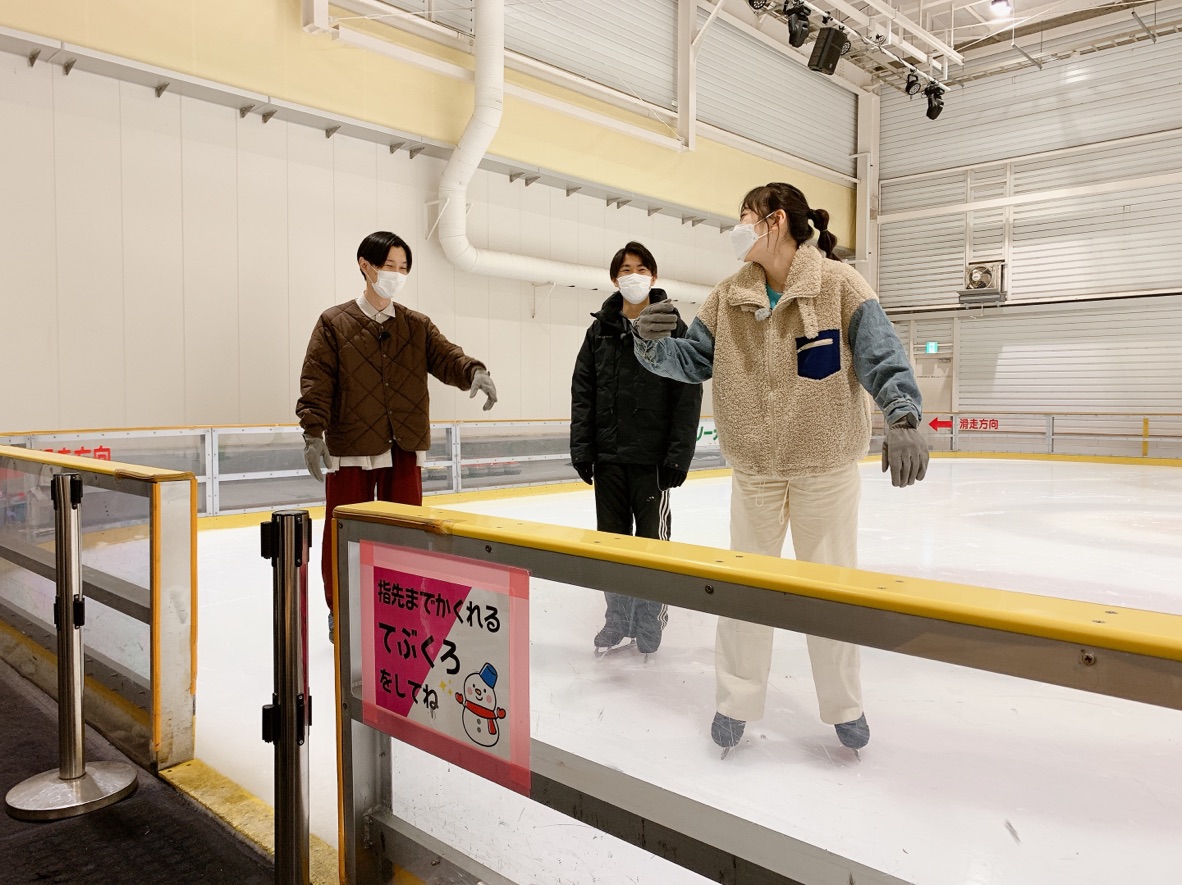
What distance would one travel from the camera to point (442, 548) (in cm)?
140

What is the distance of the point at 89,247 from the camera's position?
24.8ft

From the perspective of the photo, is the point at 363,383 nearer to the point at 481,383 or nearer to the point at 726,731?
the point at 481,383

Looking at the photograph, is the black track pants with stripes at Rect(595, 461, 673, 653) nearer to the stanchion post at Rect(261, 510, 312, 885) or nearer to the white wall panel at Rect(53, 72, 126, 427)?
the stanchion post at Rect(261, 510, 312, 885)

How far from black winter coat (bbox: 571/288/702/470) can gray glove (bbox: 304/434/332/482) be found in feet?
2.94

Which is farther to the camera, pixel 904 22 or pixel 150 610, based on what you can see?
pixel 904 22

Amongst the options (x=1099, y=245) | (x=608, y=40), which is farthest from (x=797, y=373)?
(x=1099, y=245)

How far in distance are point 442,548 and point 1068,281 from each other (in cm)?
1716

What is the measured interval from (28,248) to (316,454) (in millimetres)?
5894

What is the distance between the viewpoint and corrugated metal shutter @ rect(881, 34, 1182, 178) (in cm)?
1471

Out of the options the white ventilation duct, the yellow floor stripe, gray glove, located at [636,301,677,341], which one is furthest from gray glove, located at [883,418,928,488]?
the white ventilation duct

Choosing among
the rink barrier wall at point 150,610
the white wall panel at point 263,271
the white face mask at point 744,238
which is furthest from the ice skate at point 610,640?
the white wall panel at point 263,271

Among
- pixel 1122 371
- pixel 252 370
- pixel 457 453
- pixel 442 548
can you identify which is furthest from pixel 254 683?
pixel 1122 371

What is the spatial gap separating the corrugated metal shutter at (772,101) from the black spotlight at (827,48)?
6.79ft

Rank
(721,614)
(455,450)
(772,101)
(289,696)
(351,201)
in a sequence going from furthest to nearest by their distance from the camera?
(772,101) → (351,201) → (455,450) → (289,696) → (721,614)
